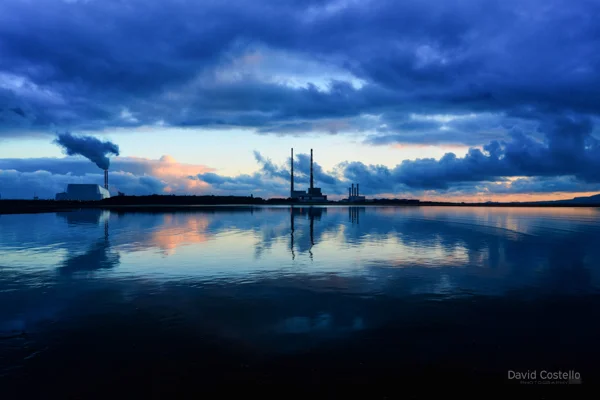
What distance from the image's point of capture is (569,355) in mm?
12188

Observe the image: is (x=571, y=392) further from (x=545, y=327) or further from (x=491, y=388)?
(x=545, y=327)

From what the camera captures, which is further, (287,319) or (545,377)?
(287,319)

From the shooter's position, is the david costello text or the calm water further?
the calm water

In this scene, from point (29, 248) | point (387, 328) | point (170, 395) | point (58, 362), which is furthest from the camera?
point (29, 248)

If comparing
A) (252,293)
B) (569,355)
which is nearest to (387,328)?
(569,355)

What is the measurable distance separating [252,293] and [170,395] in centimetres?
1009

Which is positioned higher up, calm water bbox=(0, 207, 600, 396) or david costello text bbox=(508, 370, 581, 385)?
calm water bbox=(0, 207, 600, 396)

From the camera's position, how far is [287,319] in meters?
15.7

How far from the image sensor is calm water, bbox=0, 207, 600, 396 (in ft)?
36.7

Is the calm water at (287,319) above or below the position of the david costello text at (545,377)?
above

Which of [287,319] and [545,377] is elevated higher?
[287,319]

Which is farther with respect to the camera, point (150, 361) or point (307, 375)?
point (150, 361)

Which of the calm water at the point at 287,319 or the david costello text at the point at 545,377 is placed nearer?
the david costello text at the point at 545,377

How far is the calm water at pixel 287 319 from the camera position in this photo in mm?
11180
